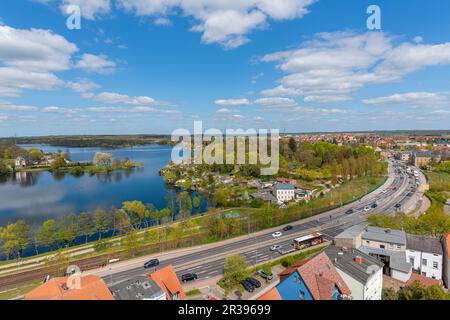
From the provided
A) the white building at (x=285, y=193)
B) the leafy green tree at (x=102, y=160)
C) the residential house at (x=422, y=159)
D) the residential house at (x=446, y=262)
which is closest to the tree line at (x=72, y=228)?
the white building at (x=285, y=193)

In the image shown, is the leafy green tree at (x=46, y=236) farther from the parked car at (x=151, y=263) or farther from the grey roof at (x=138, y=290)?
the grey roof at (x=138, y=290)

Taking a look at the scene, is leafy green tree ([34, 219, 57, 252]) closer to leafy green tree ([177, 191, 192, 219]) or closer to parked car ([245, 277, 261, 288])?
leafy green tree ([177, 191, 192, 219])

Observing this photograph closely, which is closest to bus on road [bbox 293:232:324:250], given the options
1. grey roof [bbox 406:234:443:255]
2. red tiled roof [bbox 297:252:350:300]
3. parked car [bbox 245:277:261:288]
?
parked car [bbox 245:277:261:288]

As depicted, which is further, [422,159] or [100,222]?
[422,159]

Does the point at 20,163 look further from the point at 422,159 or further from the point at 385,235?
the point at 422,159

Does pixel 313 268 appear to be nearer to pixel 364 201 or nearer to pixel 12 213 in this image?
pixel 364 201

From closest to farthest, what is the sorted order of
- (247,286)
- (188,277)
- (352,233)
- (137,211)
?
(247,286), (188,277), (352,233), (137,211)

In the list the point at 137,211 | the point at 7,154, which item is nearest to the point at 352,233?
the point at 137,211
